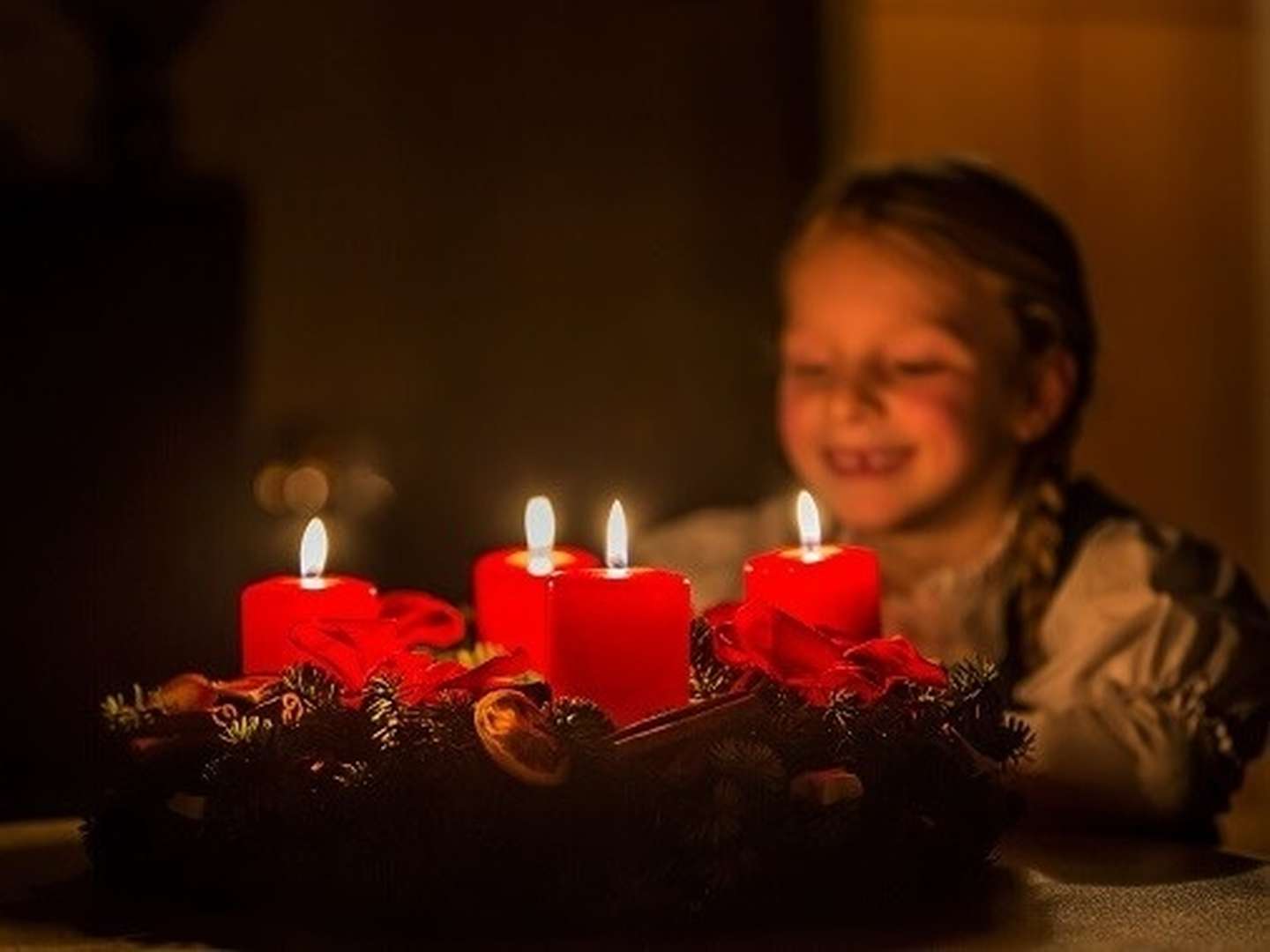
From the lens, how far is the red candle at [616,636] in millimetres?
Answer: 1303

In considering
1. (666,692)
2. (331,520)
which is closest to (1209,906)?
(666,692)

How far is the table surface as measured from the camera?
124 centimetres

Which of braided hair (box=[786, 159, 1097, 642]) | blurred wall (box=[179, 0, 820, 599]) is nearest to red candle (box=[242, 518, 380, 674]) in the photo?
Result: braided hair (box=[786, 159, 1097, 642])

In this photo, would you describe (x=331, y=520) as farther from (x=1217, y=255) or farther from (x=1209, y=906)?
(x=1209, y=906)

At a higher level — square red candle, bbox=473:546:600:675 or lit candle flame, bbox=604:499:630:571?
lit candle flame, bbox=604:499:630:571

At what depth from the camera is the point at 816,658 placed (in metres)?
1.37

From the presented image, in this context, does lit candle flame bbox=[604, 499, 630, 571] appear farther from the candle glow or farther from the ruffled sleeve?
the ruffled sleeve

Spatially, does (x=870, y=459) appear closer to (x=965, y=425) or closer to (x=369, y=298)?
(x=965, y=425)

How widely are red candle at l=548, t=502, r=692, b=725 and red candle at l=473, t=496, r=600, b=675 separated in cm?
10

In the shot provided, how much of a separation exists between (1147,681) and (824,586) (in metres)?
0.52

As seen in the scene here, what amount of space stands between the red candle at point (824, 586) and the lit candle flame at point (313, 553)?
0.85 feet

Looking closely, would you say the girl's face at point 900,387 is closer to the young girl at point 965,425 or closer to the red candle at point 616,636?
the young girl at point 965,425

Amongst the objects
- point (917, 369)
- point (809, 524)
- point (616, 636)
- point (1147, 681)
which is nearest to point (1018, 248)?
point (917, 369)

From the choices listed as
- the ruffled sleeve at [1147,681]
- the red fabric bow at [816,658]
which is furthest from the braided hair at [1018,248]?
the red fabric bow at [816,658]
